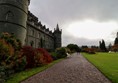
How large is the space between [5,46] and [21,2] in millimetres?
19670

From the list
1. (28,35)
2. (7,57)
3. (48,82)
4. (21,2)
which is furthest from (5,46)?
(28,35)

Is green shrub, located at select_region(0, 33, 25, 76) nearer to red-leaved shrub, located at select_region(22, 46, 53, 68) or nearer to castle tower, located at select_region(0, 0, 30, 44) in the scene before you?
red-leaved shrub, located at select_region(22, 46, 53, 68)

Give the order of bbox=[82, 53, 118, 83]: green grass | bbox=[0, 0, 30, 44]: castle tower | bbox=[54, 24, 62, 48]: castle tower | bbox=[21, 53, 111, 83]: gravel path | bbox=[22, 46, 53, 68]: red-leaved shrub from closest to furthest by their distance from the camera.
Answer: bbox=[21, 53, 111, 83]: gravel path
bbox=[82, 53, 118, 83]: green grass
bbox=[22, 46, 53, 68]: red-leaved shrub
bbox=[0, 0, 30, 44]: castle tower
bbox=[54, 24, 62, 48]: castle tower

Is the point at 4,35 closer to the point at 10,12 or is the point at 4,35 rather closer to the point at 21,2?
the point at 10,12

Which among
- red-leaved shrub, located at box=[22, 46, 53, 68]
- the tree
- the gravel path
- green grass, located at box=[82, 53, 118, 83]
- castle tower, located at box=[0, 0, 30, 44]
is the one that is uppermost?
castle tower, located at box=[0, 0, 30, 44]

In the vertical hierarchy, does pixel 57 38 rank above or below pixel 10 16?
above

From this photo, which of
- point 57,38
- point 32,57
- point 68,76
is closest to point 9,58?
point 32,57

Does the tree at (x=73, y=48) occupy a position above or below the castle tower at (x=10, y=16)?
below

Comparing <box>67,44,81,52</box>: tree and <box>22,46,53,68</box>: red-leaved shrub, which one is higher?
<box>67,44,81,52</box>: tree

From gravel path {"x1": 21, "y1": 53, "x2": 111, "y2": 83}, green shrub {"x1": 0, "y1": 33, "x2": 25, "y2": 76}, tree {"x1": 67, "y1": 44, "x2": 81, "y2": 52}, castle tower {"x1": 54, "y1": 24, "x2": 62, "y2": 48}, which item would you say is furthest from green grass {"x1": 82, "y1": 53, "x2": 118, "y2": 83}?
tree {"x1": 67, "y1": 44, "x2": 81, "y2": 52}

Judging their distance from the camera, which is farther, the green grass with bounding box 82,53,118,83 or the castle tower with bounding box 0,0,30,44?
the castle tower with bounding box 0,0,30,44

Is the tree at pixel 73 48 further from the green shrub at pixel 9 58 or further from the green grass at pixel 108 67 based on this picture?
the green shrub at pixel 9 58

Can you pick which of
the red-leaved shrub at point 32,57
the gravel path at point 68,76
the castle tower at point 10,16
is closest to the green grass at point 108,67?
the gravel path at point 68,76

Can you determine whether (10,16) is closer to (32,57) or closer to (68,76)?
(32,57)
